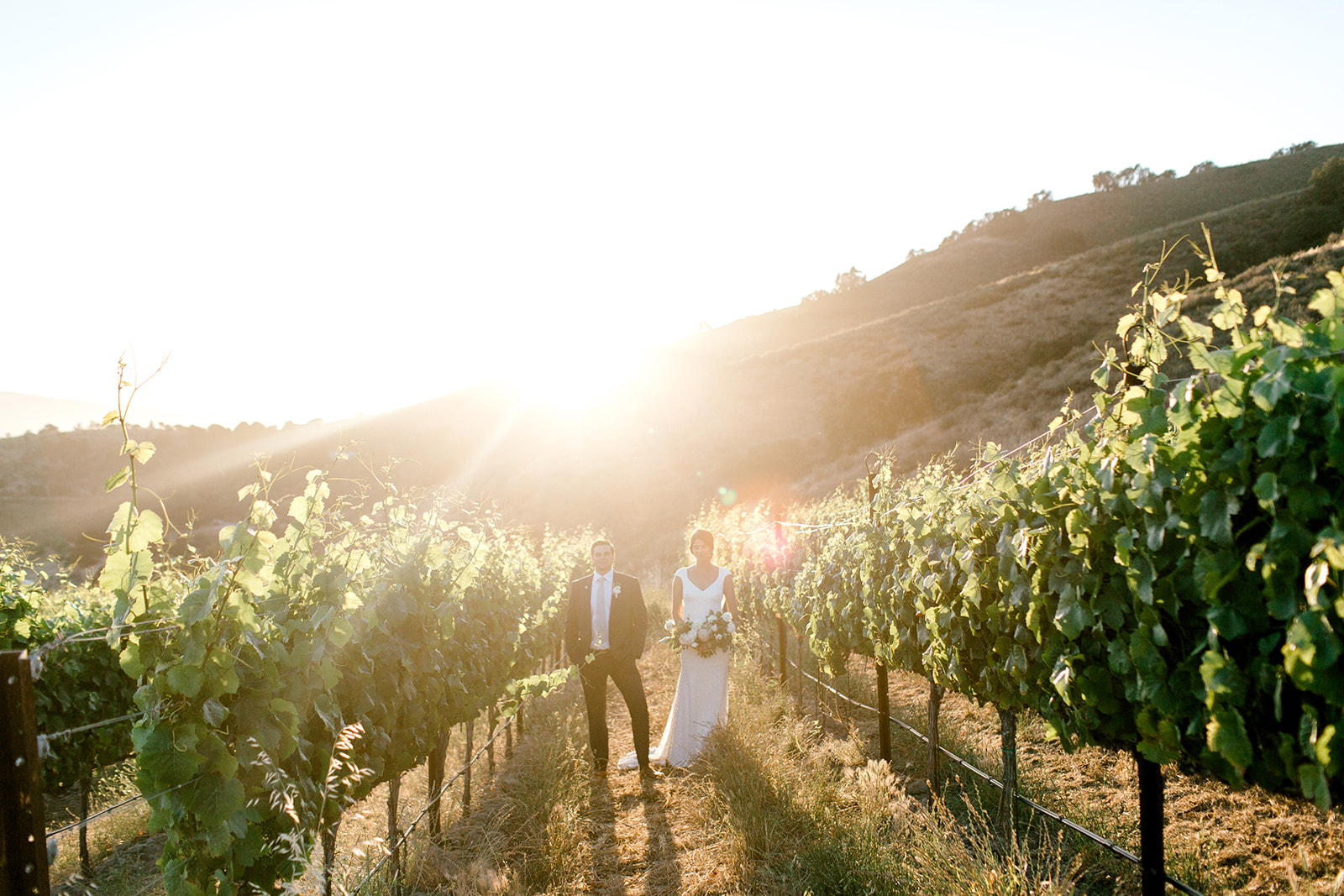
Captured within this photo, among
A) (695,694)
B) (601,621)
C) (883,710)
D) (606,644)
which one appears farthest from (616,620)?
(883,710)

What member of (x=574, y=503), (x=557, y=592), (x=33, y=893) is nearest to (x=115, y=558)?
(x=33, y=893)

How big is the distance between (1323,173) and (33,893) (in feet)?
142

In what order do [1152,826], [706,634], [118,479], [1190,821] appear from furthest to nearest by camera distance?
[706,634], [1190,821], [1152,826], [118,479]

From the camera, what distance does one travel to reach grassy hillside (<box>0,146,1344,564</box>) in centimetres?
2781

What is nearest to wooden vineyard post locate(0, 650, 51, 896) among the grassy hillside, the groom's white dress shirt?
the groom's white dress shirt

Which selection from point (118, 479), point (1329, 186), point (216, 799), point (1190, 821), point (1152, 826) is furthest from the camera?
point (1329, 186)

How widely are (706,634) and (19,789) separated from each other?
5.66 metres

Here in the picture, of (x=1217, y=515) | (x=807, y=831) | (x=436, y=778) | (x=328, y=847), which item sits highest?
(x=1217, y=515)

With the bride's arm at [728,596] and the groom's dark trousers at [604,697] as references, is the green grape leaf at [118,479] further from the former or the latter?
the bride's arm at [728,596]

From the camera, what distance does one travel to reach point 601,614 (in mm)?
6977

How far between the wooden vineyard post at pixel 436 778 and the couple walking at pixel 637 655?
4.73 feet

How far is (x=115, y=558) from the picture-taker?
2.52 metres

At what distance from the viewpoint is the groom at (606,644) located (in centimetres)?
689

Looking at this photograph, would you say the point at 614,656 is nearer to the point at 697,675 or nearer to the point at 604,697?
the point at 604,697
